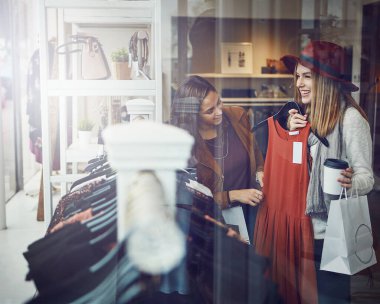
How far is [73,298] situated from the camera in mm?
1877

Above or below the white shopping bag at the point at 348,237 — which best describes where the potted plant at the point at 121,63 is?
above

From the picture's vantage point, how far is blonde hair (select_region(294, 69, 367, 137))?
2.16 m

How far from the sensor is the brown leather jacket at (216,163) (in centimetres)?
205

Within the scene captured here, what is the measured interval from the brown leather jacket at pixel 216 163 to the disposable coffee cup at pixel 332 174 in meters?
0.25

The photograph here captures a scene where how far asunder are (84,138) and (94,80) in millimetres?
210

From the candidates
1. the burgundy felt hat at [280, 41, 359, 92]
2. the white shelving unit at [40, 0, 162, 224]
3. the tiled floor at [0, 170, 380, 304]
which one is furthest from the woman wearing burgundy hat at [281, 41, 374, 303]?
the tiled floor at [0, 170, 380, 304]

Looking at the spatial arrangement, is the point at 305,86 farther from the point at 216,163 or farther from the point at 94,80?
the point at 94,80

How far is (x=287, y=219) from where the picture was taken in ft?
7.30

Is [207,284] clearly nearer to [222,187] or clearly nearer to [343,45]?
[222,187]

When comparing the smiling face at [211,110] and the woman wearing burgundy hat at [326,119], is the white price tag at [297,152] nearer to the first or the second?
the woman wearing burgundy hat at [326,119]

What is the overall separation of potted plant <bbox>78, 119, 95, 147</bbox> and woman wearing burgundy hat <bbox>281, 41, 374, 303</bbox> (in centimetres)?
76

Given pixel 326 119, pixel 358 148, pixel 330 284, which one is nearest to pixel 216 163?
pixel 326 119

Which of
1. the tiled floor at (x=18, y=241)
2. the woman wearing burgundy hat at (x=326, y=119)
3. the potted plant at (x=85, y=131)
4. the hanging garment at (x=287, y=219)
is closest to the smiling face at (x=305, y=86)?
the woman wearing burgundy hat at (x=326, y=119)

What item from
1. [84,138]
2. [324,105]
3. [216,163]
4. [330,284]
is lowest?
[330,284]
